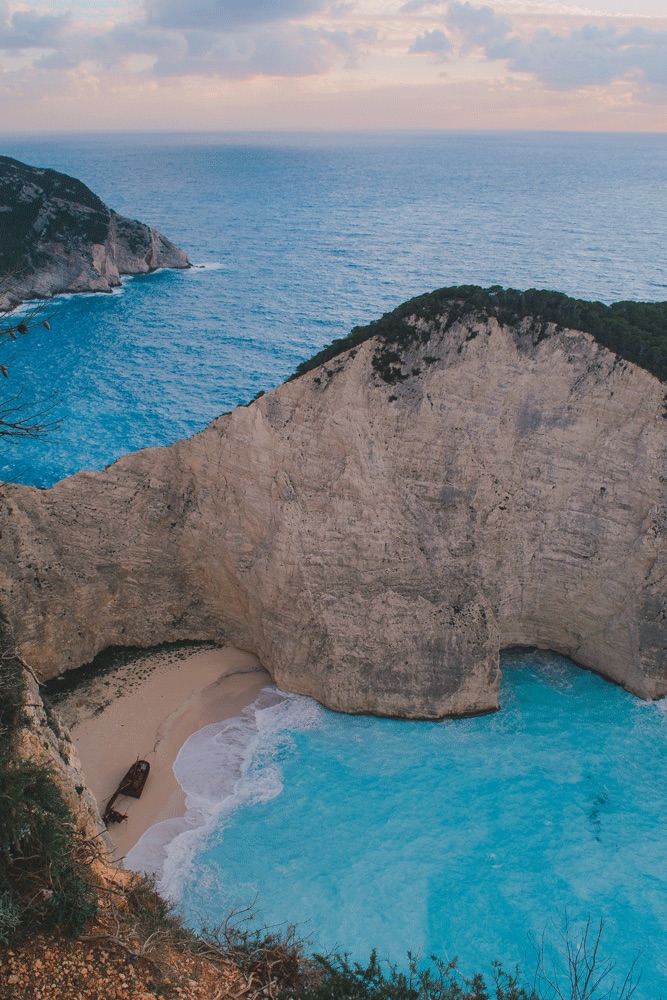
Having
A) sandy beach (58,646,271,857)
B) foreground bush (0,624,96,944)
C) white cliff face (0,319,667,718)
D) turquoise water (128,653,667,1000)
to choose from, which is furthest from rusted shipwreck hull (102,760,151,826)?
foreground bush (0,624,96,944)

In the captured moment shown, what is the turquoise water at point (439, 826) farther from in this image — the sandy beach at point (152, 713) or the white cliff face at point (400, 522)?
the white cliff face at point (400, 522)

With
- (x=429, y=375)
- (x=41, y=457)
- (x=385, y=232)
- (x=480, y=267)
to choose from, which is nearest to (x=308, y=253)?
(x=385, y=232)

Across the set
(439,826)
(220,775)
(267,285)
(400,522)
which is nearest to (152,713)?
(220,775)

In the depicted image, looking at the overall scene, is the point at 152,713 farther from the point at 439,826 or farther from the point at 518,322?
the point at 518,322

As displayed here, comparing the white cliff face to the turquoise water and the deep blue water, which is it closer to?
the turquoise water

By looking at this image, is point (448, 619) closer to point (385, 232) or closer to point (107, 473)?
point (107, 473)

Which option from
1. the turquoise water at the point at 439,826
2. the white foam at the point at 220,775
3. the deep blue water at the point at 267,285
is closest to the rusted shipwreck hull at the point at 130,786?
the white foam at the point at 220,775
